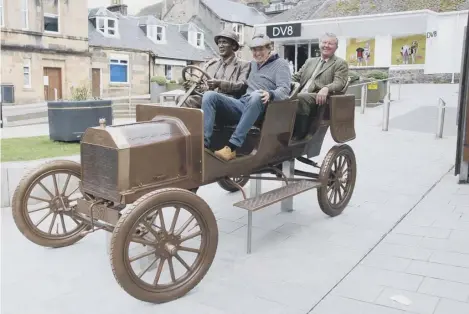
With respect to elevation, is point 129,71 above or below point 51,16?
below

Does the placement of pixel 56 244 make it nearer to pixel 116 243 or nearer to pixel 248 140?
pixel 116 243

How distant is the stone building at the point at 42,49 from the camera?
23.5 metres

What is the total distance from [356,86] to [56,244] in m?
14.2

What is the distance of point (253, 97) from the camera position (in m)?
4.39

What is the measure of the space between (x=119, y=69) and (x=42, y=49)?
222 inches

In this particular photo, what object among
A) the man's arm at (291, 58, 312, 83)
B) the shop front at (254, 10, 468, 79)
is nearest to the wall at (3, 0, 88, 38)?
the shop front at (254, 10, 468, 79)

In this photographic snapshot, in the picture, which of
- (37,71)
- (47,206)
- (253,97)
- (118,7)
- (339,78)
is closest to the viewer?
(47,206)

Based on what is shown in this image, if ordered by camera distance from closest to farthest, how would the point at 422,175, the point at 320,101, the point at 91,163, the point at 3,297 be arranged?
1. the point at 3,297
2. the point at 91,163
3. the point at 320,101
4. the point at 422,175

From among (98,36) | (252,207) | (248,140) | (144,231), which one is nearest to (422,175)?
(248,140)

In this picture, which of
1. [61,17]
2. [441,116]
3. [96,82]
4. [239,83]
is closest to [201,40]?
[96,82]

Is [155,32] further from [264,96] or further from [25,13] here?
[264,96]

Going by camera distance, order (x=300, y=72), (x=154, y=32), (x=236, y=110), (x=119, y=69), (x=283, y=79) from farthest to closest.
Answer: (x=154, y=32)
(x=119, y=69)
(x=300, y=72)
(x=283, y=79)
(x=236, y=110)

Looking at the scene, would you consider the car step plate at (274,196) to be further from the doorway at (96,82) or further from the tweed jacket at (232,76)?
the doorway at (96,82)

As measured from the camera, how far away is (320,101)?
17.1 feet
